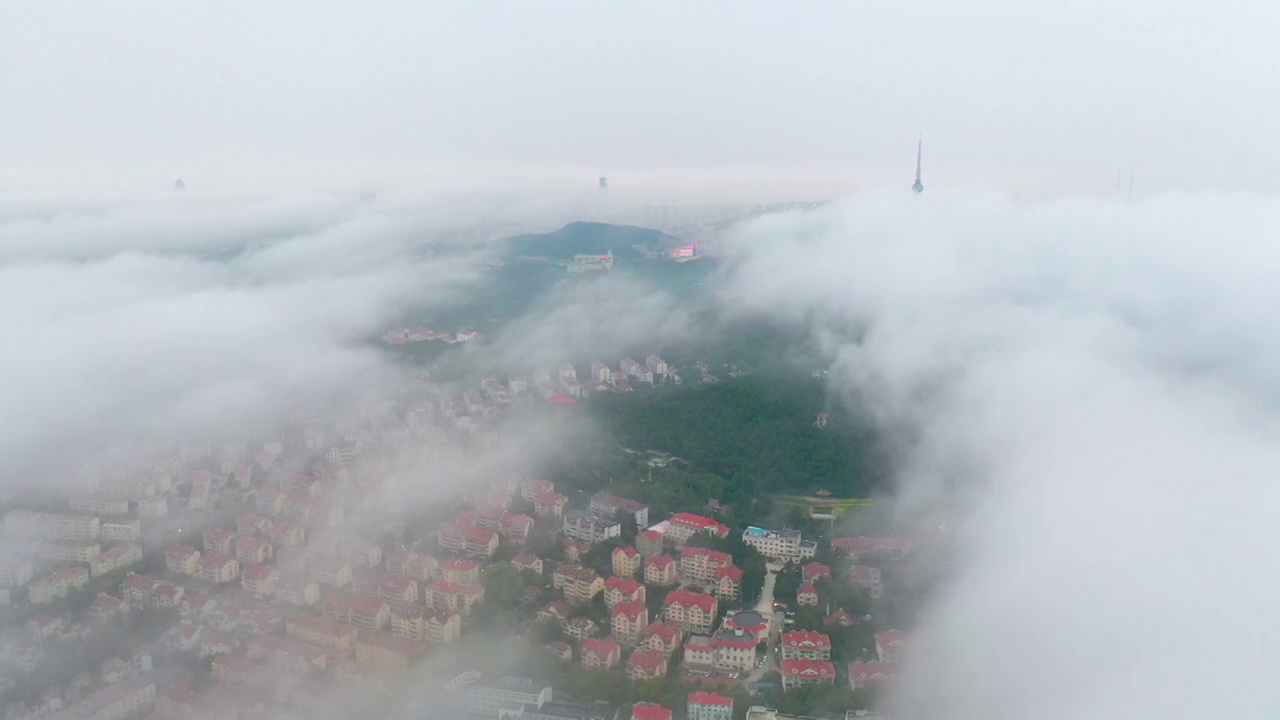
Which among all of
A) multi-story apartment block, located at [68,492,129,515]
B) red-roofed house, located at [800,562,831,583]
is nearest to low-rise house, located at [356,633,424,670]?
red-roofed house, located at [800,562,831,583]

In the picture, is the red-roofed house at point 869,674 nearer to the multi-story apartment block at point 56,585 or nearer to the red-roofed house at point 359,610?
the red-roofed house at point 359,610

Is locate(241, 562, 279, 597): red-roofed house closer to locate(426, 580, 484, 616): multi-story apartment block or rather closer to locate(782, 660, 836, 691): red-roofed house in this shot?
locate(426, 580, 484, 616): multi-story apartment block

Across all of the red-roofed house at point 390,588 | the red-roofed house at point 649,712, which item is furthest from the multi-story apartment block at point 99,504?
the red-roofed house at point 649,712

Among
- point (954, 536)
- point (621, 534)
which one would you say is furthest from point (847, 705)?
point (621, 534)

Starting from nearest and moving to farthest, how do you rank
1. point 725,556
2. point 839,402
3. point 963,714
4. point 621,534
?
1. point 963,714
2. point 725,556
3. point 621,534
4. point 839,402

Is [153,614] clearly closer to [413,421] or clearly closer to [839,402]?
→ [413,421]

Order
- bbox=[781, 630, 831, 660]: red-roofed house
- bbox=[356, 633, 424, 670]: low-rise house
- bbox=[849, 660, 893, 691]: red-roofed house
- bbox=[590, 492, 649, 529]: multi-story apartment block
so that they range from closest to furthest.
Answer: bbox=[849, 660, 893, 691]: red-roofed house
bbox=[356, 633, 424, 670]: low-rise house
bbox=[781, 630, 831, 660]: red-roofed house
bbox=[590, 492, 649, 529]: multi-story apartment block

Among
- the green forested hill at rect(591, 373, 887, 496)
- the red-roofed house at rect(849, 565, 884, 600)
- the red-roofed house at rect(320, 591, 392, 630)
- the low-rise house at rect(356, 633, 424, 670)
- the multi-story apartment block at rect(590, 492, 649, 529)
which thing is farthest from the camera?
the green forested hill at rect(591, 373, 887, 496)
